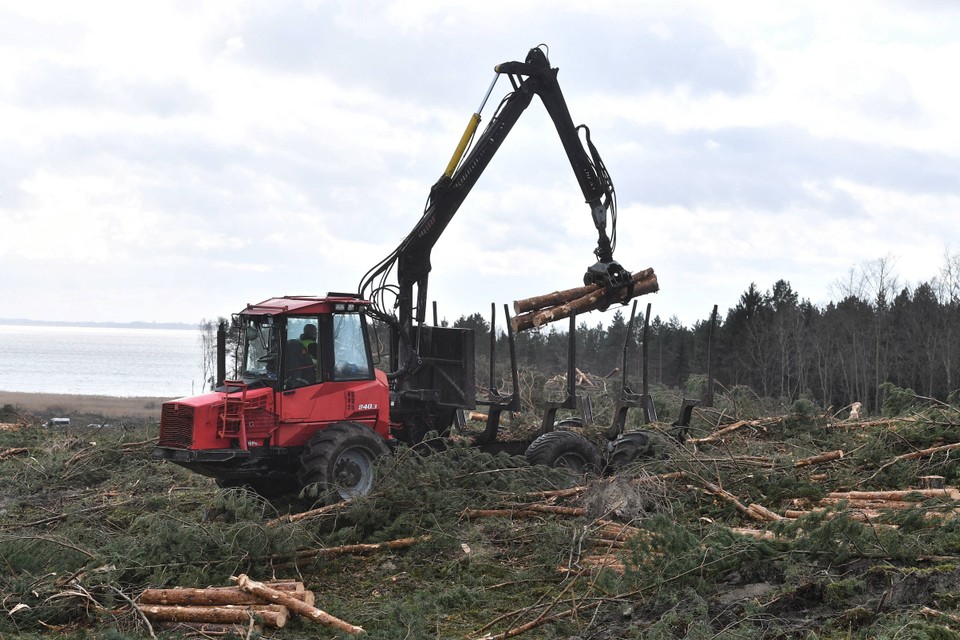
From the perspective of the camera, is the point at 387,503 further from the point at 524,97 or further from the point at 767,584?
the point at 524,97

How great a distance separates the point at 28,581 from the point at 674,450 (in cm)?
703

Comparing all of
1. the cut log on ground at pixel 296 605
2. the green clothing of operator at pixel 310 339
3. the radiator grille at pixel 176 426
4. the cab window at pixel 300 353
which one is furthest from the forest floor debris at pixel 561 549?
the green clothing of operator at pixel 310 339

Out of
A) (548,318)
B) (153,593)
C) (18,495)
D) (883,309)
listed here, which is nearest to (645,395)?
(548,318)

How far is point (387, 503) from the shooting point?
1025 centimetres

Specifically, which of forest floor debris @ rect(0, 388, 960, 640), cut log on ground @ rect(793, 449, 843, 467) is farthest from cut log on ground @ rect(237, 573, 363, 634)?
cut log on ground @ rect(793, 449, 843, 467)

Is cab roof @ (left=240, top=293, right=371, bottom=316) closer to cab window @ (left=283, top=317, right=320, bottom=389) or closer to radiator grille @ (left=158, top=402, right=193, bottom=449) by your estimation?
cab window @ (left=283, top=317, right=320, bottom=389)

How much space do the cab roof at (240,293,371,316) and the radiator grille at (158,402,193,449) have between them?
57.9 inches

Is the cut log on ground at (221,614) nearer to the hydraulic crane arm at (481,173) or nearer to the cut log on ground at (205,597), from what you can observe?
the cut log on ground at (205,597)

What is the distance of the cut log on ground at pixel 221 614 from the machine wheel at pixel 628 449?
628 cm

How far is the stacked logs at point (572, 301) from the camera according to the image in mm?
13469

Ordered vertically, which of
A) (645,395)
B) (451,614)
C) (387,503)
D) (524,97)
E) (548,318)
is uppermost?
(524,97)

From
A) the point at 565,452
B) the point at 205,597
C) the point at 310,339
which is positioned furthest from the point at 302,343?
the point at 205,597

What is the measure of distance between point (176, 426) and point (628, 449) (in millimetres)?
5955

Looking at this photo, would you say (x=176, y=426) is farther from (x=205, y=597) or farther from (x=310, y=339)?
(x=205, y=597)
